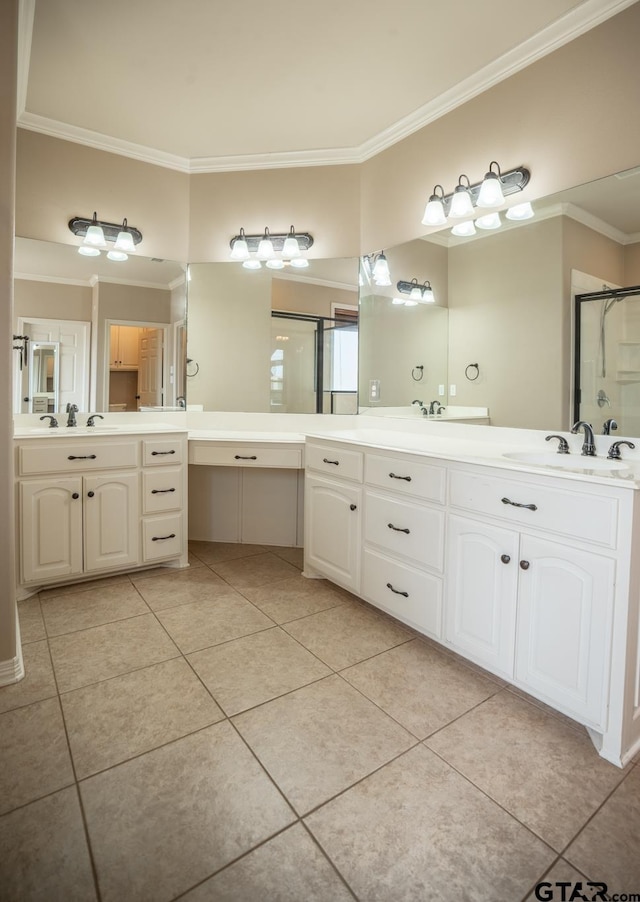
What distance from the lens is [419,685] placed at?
5.95 feet

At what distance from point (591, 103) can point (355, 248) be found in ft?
4.78

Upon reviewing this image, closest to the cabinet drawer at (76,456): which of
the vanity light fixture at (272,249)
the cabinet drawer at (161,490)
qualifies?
the cabinet drawer at (161,490)

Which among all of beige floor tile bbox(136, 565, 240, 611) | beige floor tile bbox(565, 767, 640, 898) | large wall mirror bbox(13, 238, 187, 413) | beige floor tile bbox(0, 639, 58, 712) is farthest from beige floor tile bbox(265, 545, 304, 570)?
beige floor tile bbox(565, 767, 640, 898)

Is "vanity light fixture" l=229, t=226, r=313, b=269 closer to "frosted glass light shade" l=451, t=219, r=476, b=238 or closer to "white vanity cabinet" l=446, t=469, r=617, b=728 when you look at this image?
"frosted glass light shade" l=451, t=219, r=476, b=238

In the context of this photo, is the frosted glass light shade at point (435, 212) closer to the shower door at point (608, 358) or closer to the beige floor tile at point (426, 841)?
the shower door at point (608, 358)

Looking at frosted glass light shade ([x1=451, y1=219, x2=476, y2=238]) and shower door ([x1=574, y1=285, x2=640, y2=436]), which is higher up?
frosted glass light shade ([x1=451, y1=219, x2=476, y2=238])

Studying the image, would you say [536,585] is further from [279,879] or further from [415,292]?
[415,292]

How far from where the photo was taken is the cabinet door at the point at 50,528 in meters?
2.42

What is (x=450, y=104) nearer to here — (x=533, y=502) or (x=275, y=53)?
(x=275, y=53)

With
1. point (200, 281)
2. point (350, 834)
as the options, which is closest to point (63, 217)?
point (200, 281)

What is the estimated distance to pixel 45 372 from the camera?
9.17 ft

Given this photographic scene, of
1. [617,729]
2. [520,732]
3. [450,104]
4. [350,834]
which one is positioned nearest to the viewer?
[350,834]

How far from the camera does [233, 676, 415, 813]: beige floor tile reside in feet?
4.43

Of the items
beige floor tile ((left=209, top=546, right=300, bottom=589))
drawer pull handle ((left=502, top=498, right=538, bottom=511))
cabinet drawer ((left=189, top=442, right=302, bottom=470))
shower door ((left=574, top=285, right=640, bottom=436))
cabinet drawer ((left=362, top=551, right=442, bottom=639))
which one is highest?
shower door ((left=574, top=285, right=640, bottom=436))
